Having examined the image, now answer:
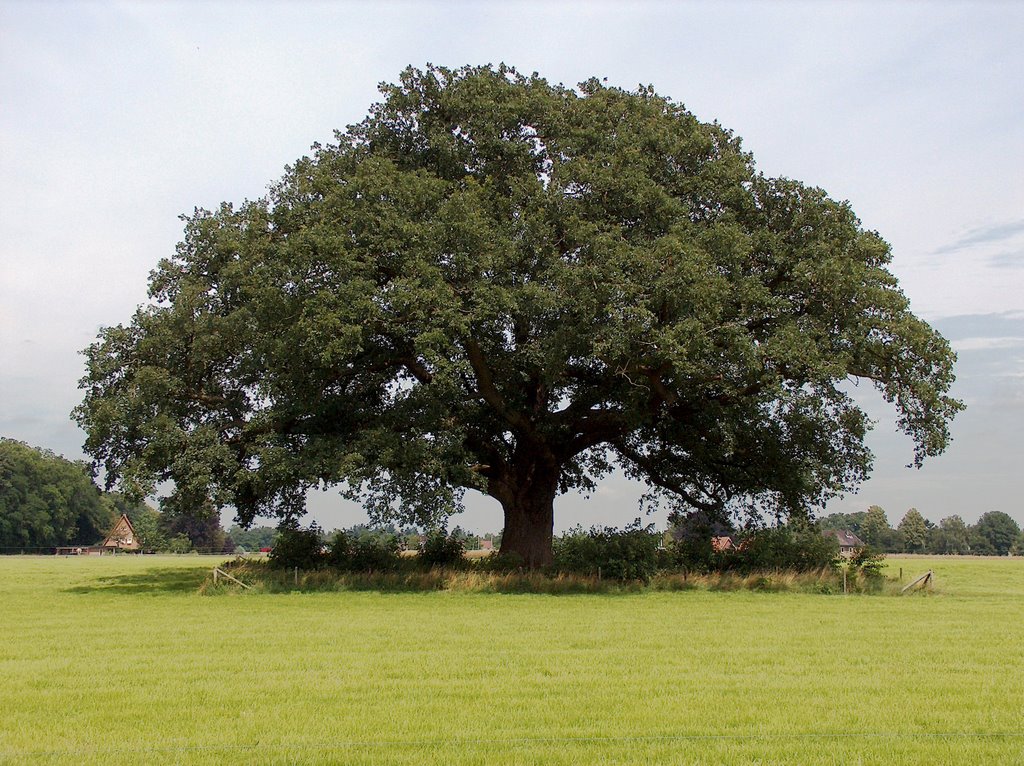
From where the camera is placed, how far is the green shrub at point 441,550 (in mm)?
32406

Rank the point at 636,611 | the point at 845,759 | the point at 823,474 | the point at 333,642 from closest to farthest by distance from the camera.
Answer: the point at 845,759 → the point at 333,642 → the point at 636,611 → the point at 823,474

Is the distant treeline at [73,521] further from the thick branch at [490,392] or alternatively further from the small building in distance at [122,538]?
the thick branch at [490,392]

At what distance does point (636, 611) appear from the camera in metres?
22.0

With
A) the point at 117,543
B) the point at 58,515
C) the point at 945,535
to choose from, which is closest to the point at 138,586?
the point at 58,515

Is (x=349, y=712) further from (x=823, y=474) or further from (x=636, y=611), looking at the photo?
(x=823, y=474)

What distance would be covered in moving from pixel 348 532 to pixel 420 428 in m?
6.32

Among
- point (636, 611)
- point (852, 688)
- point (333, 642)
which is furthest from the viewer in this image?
point (636, 611)

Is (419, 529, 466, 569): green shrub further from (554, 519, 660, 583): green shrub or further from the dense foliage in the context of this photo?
the dense foliage

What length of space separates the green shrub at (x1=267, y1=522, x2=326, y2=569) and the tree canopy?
4.04 feet

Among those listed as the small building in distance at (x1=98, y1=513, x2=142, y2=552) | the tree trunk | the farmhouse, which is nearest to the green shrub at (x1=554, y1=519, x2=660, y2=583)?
the tree trunk

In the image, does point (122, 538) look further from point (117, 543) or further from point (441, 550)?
point (441, 550)

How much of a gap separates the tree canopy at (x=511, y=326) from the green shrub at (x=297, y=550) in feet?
4.04

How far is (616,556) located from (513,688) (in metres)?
19.2

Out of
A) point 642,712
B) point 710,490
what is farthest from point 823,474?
point 642,712
